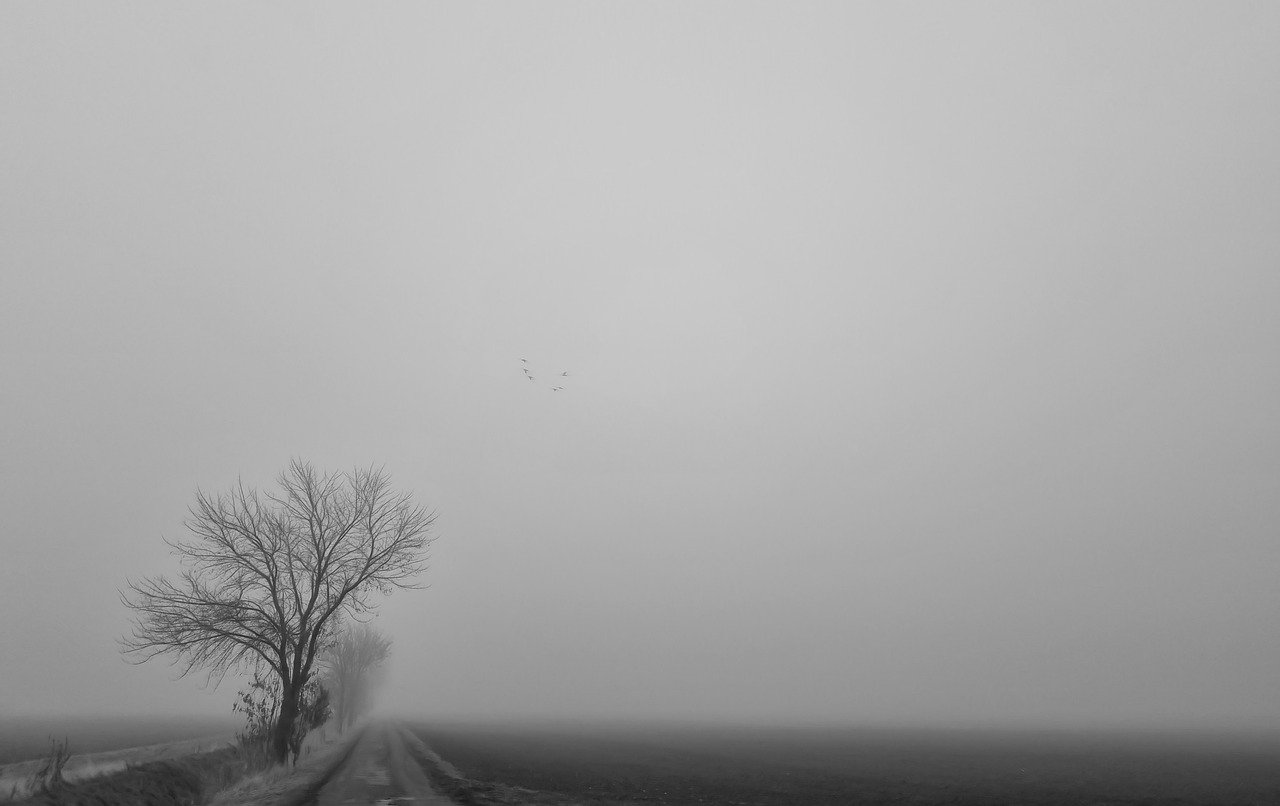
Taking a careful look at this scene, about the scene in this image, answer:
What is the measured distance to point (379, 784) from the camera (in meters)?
27.1

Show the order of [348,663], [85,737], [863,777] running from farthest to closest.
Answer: [348,663] < [85,737] < [863,777]

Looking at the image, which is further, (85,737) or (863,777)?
(85,737)

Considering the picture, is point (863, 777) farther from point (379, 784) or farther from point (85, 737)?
point (85, 737)

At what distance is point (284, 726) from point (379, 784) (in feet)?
19.3

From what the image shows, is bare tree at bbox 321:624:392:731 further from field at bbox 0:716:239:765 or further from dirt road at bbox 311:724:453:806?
dirt road at bbox 311:724:453:806

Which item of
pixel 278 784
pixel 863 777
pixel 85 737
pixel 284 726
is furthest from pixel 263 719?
pixel 85 737

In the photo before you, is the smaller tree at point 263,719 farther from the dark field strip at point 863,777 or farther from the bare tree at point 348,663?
the bare tree at point 348,663

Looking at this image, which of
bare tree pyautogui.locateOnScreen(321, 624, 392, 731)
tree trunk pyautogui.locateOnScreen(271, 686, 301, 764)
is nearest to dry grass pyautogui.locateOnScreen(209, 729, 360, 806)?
tree trunk pyautogui.locateOnScreen(271, 686, 301, 764)

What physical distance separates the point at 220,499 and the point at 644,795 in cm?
2252

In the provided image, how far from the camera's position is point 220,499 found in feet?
101

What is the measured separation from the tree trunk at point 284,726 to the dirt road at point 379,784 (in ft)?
7.87

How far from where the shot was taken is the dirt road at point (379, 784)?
73.1 ft

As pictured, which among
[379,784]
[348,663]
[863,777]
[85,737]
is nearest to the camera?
[379,784]

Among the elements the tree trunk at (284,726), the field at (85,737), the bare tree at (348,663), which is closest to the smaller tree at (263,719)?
the tree trunk at (284,726)
